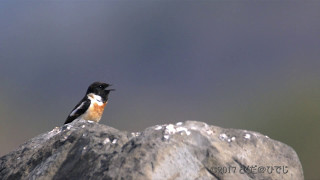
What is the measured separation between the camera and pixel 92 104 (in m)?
12.6

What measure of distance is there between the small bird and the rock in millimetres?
4576

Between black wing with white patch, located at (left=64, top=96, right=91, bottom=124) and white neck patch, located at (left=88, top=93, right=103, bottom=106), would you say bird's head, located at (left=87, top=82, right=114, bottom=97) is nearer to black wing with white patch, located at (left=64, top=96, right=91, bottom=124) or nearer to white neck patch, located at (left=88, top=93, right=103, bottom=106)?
white neck patch, located at (left=88, top=93, right=103, bottom=106)

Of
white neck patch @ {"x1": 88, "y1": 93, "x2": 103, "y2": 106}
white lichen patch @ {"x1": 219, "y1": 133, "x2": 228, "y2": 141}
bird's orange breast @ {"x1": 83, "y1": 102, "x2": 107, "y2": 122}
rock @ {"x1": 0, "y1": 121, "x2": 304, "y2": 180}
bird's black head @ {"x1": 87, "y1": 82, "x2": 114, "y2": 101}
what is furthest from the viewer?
bird's black head @ {"x1": 87, "y1": 82, "x2": 114, "y2": 101}

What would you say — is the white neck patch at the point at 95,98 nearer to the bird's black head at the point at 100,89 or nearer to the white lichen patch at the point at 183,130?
the bird's black head at the point at 100,89

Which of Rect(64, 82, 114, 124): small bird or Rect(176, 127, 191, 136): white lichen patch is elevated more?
Rect(64, 82, 114, 124): small bird

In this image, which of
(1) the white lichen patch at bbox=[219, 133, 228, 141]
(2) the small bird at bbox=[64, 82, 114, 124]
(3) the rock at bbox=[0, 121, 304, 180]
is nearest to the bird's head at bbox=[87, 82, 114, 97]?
(2) the small bird at bbox=[64, 82, 114, 124]

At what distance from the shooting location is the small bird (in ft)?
40.8

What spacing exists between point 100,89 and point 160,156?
6.75 metres

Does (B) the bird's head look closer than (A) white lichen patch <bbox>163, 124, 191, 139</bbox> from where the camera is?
No

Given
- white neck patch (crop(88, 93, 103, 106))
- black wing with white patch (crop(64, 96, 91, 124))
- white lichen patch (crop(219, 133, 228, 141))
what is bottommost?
white lichen patch (crop(219, 133, 228, 141))

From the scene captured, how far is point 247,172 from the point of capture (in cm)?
690

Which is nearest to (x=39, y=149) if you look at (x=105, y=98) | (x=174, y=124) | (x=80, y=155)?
(x=80, y=155)

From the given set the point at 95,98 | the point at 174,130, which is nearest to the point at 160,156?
the point at 174,130

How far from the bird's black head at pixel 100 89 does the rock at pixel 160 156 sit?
509cm
